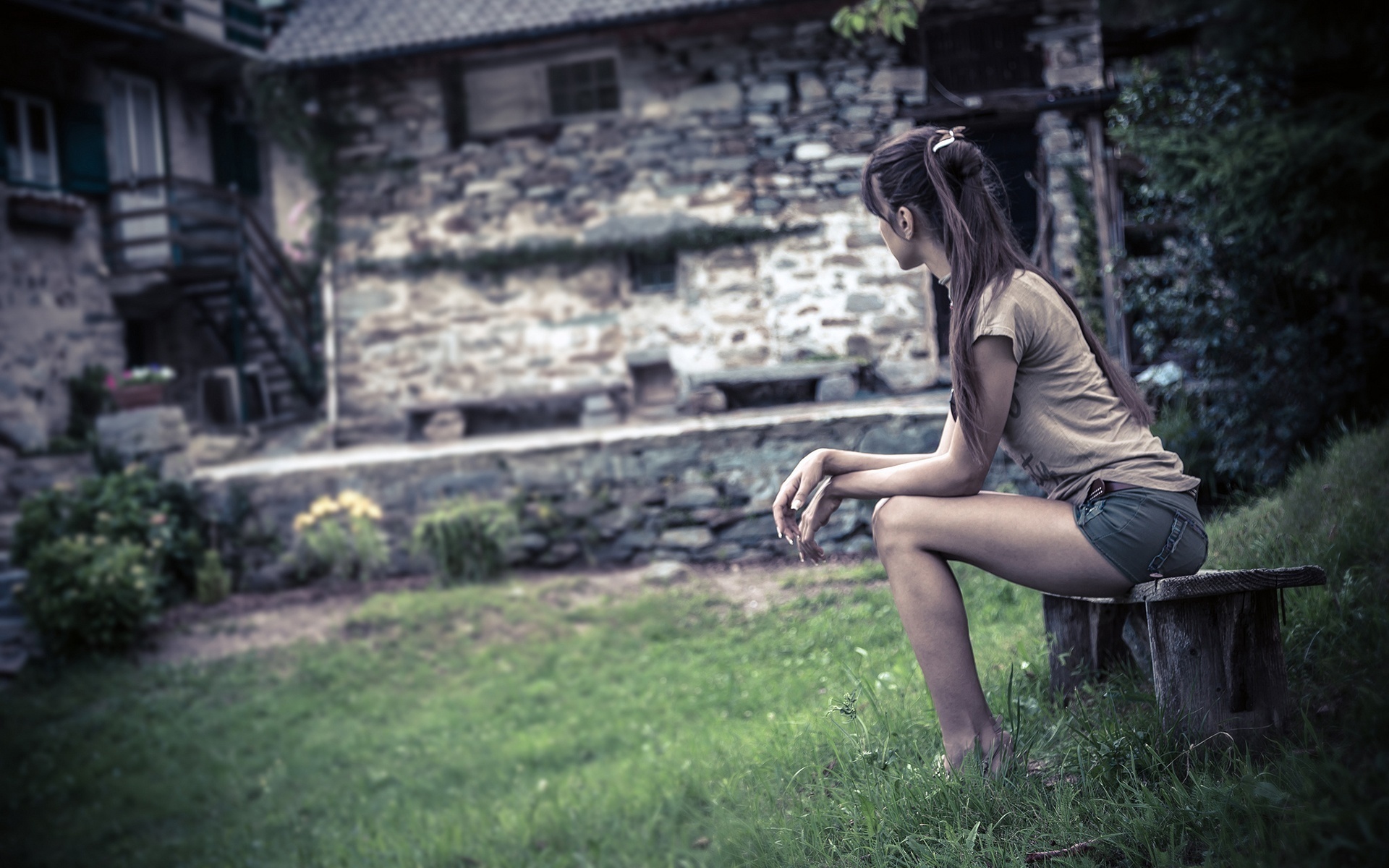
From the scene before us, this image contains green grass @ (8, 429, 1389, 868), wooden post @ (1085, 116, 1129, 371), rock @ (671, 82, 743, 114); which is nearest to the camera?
green grass @ (8, 429, 1389, 868)

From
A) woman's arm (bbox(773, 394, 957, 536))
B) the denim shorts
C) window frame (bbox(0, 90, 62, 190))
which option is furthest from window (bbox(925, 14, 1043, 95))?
window frame (bbox(0, 90, 62, 190))

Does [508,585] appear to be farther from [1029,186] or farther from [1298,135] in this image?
[1029,186]

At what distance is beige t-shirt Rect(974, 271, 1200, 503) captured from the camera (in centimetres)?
208

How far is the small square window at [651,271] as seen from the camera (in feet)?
31.0

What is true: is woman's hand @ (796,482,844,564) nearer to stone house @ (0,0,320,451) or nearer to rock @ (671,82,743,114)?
rock @ (671,82,743,114)

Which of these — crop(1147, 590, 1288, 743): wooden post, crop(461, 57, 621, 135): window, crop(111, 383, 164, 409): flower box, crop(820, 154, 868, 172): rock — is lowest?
crop(1147, 590, 1288, 743): wooden post

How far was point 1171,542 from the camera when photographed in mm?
2031

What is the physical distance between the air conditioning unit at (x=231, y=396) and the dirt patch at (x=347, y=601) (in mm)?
4520

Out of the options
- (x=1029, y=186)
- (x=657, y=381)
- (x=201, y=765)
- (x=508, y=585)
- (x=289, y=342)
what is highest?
(x=1029, y=186)

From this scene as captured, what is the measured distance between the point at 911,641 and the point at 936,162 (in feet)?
3.66

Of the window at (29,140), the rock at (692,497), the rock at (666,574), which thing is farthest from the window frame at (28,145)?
the rock at (666,574)

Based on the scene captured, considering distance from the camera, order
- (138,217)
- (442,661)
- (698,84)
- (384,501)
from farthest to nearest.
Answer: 1. (138,217)
2. (698,84)
3. (384,501)
4. (442,661)

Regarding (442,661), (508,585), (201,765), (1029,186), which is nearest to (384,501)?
(508,585)

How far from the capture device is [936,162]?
2166mm
